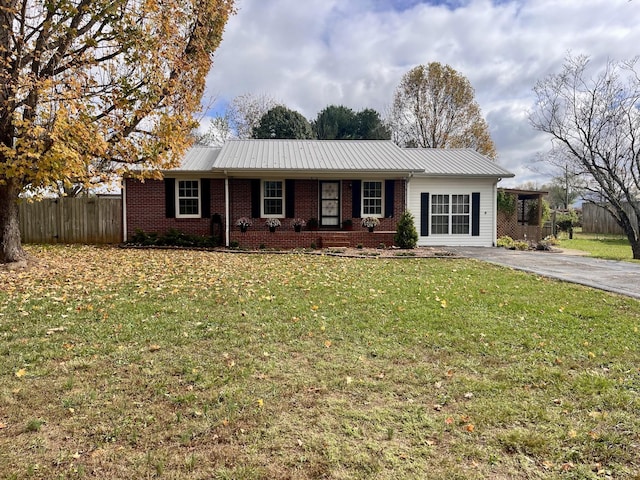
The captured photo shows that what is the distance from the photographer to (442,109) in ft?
97.7

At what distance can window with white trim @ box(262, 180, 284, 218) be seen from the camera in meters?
16.0

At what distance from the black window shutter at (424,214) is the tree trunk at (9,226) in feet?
43.8

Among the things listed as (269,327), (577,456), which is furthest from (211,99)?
(577,456)

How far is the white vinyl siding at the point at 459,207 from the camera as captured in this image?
54.4 ft

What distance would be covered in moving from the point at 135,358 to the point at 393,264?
25.5 ft

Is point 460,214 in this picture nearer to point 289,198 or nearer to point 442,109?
point 289,198

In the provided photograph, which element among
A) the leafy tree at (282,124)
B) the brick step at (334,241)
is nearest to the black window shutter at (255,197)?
the brick step at (334,241)

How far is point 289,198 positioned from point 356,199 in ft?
8.77

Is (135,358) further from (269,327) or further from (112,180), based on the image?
(112,180)

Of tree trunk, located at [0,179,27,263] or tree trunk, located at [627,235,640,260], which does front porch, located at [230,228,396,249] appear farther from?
tree trunk, located at [627,235,640,260]

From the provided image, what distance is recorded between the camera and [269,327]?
194 inches

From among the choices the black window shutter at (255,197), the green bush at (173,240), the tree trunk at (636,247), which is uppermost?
the black window shutter at (255,197)

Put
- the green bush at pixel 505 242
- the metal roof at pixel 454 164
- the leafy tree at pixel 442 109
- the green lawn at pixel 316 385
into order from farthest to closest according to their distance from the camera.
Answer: the leafy tree at pixel 442 109 < the green bush at pixel 505 242 < the metal roof at pixel 454 164 < the green lawn at pixel 316 385

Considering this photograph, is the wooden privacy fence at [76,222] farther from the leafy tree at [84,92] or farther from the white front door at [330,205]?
the white front door at [330,205]
